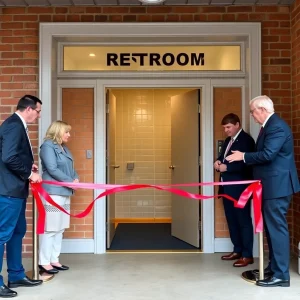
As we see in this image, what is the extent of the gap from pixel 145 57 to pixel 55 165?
1.83 m

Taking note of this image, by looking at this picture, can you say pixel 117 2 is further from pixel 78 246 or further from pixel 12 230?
pixel 78 246

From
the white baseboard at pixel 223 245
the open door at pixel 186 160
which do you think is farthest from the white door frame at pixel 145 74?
the open door at pixel 186 160

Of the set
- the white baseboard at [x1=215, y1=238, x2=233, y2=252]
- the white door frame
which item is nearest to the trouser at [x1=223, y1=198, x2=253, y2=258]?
the white baseboard at [x1=215, y1=238, x2=233, y2=252]

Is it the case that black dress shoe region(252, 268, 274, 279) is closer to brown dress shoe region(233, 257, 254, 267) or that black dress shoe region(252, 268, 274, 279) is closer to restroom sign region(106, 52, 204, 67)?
brown dress shoe region(233, 257, 254, 267)

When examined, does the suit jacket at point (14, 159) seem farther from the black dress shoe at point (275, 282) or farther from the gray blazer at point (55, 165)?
the black dress shoe at point (275, 282)

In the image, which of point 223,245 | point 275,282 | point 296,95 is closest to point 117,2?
point 296,95

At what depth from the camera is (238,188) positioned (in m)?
4.20

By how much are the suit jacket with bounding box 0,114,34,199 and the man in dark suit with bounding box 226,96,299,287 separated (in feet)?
6.07

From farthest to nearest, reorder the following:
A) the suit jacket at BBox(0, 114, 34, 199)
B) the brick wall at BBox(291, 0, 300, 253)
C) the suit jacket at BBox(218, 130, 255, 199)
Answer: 1. the brick wall at BBox(291, 0, 300, 253)
2. the suit jacket at BBox(218, 130, 255, 199)
3. the suit jacket at BBox(0, 114, 34, 199)

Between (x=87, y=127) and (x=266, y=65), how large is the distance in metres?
2.21

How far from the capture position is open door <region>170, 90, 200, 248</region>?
5055 mm

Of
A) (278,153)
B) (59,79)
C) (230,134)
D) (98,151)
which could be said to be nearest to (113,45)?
(59,79)

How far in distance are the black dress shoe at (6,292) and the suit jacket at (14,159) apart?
770 millimetres

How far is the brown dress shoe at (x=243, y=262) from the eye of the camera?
419 cm
